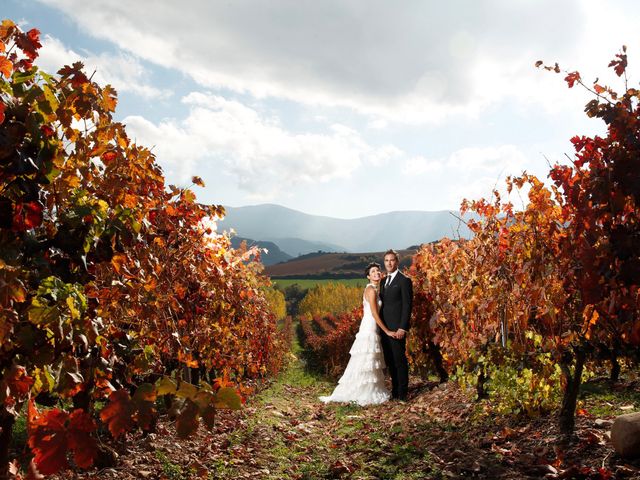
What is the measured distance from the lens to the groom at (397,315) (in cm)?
854

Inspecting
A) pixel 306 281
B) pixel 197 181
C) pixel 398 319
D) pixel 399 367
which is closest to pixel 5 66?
pixel 197 181

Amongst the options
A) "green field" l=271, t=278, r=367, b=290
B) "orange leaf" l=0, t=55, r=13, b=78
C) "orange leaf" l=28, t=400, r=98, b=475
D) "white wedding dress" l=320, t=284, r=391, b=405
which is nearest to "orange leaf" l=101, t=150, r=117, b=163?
"orange leaf" l=0, t=55, r=13, b=78

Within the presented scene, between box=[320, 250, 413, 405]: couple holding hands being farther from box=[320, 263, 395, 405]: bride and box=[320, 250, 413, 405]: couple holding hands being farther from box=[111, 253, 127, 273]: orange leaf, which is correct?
box=[111, 253, 127, 273]: orange leaf

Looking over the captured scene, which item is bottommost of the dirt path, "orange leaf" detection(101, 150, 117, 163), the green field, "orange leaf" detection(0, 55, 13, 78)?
the green field

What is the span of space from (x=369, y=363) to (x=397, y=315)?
1.00 meters

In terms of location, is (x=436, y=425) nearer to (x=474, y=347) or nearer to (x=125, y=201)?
(x=474, y=347)

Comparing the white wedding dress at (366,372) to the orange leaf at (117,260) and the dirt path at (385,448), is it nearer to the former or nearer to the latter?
the dirt path at (385,448)

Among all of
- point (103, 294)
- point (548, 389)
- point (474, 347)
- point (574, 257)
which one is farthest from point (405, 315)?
point (103, 294)

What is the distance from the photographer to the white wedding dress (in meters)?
8.79

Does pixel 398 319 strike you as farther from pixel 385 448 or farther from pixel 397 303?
pixel 385 448

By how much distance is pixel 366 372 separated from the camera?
8914mm

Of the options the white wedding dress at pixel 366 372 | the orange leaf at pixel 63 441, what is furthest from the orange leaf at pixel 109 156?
the white wedding dress at pixel 366 372

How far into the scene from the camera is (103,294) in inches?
134

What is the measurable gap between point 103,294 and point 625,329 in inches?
141
